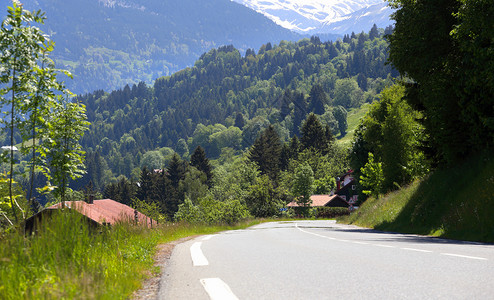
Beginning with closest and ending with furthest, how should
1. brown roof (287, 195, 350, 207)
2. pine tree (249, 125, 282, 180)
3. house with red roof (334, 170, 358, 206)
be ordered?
brown roof (287, 195, 350, 207) → house with red roof (334, 170, 358, 206) → pine tree (249, 125, 282, 180)

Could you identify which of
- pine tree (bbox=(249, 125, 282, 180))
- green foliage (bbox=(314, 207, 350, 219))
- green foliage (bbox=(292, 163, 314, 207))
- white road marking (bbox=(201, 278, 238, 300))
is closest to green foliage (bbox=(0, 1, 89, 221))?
white road marking (bbox=(201, 278, 238, 300))

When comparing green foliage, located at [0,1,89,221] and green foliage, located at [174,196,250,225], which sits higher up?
green foliage, located at [0,1,89,221]

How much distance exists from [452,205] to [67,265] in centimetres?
1690

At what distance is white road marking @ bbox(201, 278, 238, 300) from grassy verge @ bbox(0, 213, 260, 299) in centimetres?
94

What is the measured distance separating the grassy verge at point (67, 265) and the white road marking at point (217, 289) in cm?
94

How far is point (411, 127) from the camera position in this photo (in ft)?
128

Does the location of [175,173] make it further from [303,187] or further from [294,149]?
[303,187]

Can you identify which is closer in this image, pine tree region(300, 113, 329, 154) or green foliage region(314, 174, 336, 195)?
green foliage region(314, 174, 336, 195)

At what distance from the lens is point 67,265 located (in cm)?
641

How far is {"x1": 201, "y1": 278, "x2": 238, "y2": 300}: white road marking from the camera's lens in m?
5.21

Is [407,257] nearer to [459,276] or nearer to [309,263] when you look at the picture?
[309,263]

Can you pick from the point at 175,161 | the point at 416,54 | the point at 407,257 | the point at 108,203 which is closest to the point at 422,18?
the point at 416,54

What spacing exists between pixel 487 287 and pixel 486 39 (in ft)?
47.8

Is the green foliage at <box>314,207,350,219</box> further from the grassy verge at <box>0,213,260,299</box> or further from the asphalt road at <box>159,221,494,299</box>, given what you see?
the grassy verge at <box>0,213,260,299</box>
